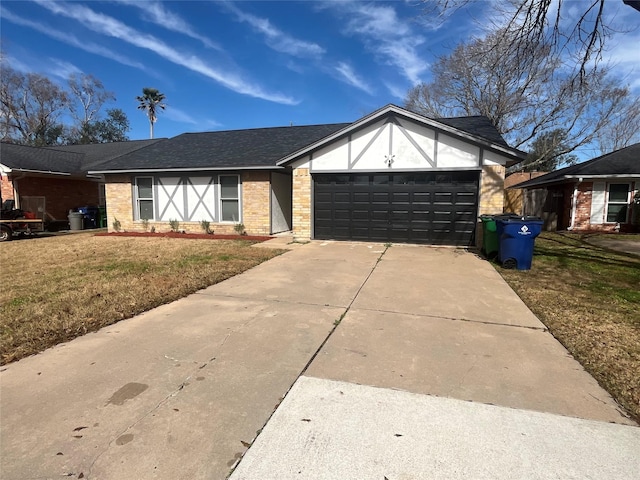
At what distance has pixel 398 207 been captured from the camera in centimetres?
1162

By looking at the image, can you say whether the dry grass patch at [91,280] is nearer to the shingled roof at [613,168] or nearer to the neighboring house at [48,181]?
the neighboring house at [48,181]

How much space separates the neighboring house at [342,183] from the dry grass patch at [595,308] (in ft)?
9.70

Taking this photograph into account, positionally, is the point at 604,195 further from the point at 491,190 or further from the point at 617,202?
the point at 491,190

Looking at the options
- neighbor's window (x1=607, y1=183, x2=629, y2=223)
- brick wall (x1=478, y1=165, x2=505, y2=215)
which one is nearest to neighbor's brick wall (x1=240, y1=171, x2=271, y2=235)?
brick wall (x1=478, y1=165, x2=505, y2=215)

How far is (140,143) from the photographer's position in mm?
23969

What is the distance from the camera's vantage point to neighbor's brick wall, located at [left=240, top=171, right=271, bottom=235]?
13.7 m

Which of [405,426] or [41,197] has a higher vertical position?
[41,197]

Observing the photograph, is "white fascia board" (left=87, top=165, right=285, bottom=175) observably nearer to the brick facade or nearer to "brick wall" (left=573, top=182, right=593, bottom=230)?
the brick facade

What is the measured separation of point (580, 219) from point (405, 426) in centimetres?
1737

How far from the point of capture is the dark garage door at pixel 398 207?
36.4ft

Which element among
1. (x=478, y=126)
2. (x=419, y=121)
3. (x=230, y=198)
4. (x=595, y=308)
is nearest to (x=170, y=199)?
(x=230, y=198)

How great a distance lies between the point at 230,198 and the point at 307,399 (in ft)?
40.4

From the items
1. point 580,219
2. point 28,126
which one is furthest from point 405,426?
point 28,126

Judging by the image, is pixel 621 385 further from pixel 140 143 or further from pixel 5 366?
pixel 140 143
